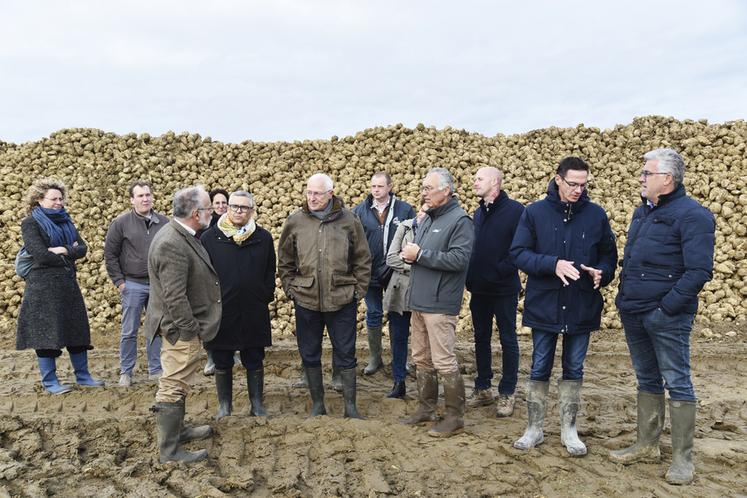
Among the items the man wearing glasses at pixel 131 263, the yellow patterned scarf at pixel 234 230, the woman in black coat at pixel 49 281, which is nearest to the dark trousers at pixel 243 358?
the yellow patterned scarf at pixel 234 230

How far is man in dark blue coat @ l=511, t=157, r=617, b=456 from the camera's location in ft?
14.3

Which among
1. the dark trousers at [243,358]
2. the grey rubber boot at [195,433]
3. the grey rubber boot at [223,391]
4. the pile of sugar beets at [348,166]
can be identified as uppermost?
the pile of sugar beets at [348,166]

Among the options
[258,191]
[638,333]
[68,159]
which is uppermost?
[68,159]

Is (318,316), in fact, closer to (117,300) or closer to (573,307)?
(573,307)

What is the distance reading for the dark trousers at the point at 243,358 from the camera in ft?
17.2

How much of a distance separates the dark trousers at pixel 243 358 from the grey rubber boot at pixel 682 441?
337 cm

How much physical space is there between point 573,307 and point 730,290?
779 centimetres

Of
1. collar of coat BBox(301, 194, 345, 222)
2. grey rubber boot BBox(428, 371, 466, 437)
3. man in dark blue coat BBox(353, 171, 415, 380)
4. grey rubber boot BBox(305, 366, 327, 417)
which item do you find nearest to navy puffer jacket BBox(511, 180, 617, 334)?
grey rubber boot BBox(428, 371, 466, 437)

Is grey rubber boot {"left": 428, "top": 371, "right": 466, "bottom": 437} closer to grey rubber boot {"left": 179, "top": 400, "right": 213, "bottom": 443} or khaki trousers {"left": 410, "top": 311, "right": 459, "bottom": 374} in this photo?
khaki trousers {"left": 410, "top": 311, "right": 459, "bottom": 374}

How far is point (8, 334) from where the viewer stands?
402 inches

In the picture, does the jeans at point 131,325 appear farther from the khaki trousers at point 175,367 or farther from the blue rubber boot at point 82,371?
the khaki trousers at point 175,367

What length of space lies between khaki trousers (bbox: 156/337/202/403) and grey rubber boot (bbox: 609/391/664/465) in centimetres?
324

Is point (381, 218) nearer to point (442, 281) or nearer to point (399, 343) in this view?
point (399, 343)

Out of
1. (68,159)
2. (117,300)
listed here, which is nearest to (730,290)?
(117,300)
